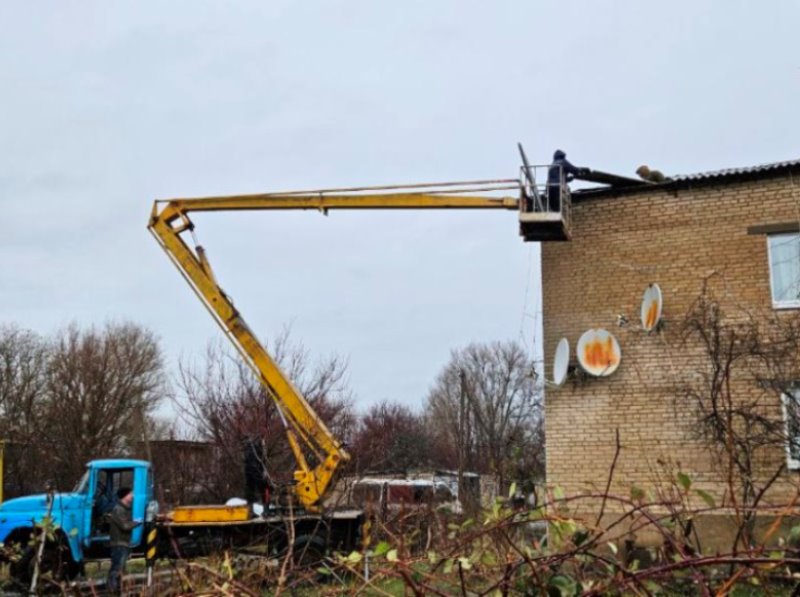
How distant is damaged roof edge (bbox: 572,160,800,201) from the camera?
13.5 meters

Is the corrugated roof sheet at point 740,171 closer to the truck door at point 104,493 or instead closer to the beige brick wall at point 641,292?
the beige brick wall at point 641,292

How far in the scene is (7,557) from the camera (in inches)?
292

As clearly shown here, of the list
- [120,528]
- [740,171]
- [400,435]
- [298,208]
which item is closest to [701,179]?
[740,171]

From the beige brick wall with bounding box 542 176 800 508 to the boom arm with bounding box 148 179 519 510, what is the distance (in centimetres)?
223

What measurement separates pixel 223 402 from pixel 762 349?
49.6 feet

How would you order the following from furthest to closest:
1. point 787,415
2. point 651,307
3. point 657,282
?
point 657,282
point 651,307
point 787,415

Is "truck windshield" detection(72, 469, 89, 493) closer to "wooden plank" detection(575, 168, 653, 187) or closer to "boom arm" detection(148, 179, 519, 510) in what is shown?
"boom arm" detection(148, 179, 519, 510)

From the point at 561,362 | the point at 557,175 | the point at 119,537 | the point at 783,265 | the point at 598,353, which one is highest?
the point at 557,175

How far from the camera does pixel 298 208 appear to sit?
1468 cm

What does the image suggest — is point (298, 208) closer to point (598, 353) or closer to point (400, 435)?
point (598, 353)

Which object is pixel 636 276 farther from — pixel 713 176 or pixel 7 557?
pixel 7 557

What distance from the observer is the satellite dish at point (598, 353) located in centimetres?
1387

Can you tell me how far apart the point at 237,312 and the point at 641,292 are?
7.24 meters

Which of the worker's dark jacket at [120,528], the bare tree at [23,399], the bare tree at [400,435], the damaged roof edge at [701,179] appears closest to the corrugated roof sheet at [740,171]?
the damaged roof edge at [701,179]
